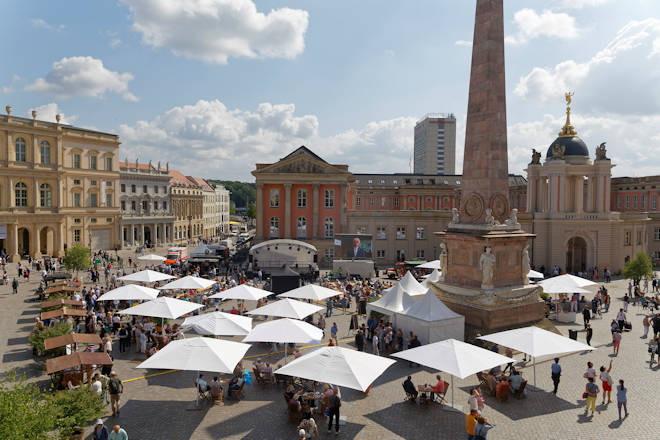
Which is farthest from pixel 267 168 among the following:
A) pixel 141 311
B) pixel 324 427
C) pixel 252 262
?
pixel 324 427

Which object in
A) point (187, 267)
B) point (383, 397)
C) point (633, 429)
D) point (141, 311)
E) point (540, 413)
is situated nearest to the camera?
point (633, 429)

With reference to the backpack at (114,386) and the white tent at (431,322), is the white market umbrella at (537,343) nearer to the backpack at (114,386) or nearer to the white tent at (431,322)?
the white tent at (431,322)

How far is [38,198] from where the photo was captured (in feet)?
164

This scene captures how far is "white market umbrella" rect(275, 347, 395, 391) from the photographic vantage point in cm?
1135

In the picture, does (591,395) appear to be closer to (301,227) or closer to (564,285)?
(564,285)

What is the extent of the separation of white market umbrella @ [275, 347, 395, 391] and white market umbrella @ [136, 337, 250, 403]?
1691mm

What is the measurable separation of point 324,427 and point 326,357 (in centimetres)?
179

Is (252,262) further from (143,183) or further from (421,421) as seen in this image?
(143,183)

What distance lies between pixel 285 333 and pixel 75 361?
6484mm

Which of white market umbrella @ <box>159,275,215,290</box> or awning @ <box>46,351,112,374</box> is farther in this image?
white market umbrella @ <box>159,275,215,290</box>

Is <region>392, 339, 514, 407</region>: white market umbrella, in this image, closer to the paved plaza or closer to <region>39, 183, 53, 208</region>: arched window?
the paved plaza

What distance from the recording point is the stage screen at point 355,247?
4350 centimetres

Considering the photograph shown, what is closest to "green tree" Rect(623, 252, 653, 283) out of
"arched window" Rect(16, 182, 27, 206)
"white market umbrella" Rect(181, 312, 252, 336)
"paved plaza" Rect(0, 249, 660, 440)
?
"paved plaza" Rect(0, 249, 660, 440)

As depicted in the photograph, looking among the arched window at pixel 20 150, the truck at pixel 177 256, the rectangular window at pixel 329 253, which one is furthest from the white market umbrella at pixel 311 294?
the arched window at pixel 20 150
